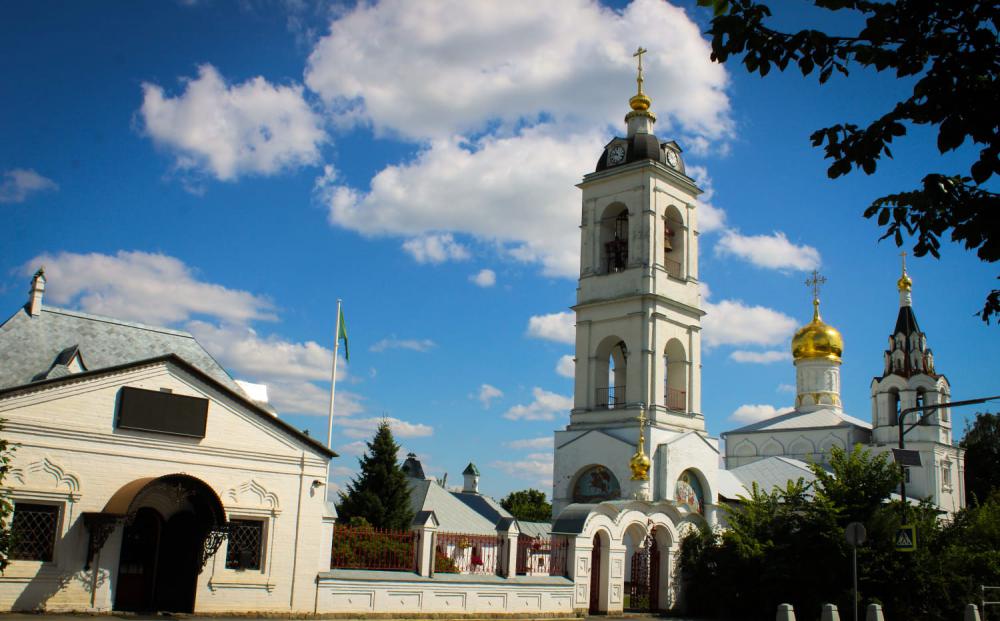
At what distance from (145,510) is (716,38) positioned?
16.4m

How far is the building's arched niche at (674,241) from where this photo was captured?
112 feet

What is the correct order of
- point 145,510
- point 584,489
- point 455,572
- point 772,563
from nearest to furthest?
point 145,510, point 455,572, point 772,563, point 584,489

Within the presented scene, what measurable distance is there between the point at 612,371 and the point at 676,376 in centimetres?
230

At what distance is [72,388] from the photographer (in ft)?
60.1

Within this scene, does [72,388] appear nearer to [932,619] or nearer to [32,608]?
[32,608]

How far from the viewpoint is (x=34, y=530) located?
17734 millimetres

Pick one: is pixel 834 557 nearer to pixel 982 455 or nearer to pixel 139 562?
pixel 139 562

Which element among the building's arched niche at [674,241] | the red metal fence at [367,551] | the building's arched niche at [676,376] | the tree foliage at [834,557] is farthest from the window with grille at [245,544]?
the building's arched niche at [674,241]

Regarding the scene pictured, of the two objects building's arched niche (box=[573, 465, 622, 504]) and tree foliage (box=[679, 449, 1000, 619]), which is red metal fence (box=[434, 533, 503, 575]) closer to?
building's arched niche (box=[573, 465, 622, 504])

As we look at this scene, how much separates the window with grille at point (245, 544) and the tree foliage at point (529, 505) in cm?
5783

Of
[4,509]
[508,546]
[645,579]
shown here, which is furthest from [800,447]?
[4,509]

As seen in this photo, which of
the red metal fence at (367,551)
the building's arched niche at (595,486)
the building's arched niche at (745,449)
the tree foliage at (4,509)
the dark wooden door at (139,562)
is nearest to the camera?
the tree foliage at (4,509)

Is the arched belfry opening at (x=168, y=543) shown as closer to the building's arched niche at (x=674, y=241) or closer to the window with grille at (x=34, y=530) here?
the window with grille at (x=34, y=530)

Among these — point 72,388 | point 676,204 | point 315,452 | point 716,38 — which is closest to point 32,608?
point 72,388
